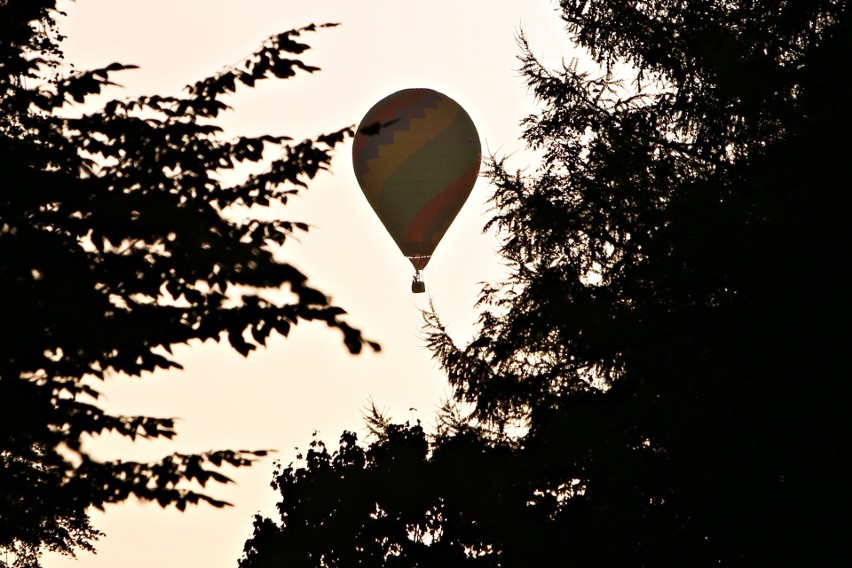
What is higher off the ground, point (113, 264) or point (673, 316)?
point (673, 316)

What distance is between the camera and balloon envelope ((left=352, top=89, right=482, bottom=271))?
26469mm

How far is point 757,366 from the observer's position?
10.2 m

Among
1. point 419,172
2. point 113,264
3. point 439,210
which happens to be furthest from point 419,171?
point 113,264

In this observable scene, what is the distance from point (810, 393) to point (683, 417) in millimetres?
1184

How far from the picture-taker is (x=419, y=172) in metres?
26.6

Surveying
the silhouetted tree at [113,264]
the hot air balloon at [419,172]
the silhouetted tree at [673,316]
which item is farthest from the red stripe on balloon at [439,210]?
the silhouetted tree at [113,264]

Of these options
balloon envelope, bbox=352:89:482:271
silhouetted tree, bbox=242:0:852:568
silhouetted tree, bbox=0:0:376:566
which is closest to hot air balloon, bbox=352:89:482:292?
balloon envelope, bbox=352:89:482:271

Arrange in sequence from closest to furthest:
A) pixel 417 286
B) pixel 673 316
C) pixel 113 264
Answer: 1. pixel 113 264
2. pixel 673 316
3. pixel 417 286

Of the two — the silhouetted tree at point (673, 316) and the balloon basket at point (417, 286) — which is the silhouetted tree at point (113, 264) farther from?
the balloon basket at point (417, 286)

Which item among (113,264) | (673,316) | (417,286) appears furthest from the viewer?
(417,286)

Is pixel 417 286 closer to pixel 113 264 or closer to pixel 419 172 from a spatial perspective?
pixel 419 172

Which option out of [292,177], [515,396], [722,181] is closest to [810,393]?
[722,181]

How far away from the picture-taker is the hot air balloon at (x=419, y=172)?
86.8 feet

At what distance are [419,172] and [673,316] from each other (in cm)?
1547
